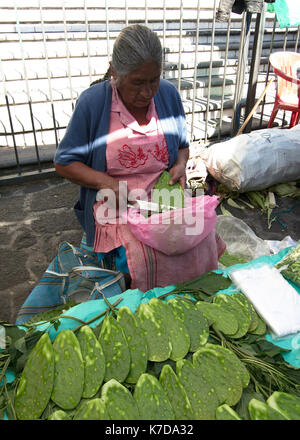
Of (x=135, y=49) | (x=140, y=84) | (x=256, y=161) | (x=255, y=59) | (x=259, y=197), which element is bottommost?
(x=259, y=197)

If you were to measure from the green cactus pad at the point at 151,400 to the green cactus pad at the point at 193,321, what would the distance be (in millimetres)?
220

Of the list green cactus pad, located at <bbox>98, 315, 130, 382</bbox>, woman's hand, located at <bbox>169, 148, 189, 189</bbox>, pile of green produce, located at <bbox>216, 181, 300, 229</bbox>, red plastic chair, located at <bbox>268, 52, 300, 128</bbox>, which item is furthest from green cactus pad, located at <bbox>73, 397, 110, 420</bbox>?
red plastic chair, located at <bbox>268, 52, 300, 128</bbox>

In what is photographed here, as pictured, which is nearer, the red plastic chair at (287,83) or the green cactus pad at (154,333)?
the green cactus pad at (154,333)

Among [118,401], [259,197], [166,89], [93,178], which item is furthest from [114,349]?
[259,197]

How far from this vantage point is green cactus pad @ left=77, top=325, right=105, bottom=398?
115 centimetres

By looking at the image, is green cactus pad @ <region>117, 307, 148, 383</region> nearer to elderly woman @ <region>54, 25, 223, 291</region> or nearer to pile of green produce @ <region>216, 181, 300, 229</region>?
elderly woman @ <region>54, 25, 223, 291</region>

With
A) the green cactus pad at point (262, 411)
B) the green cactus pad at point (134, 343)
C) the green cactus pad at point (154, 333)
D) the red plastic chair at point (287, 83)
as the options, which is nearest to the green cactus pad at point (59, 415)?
the green cactus pad at point (134, 343)

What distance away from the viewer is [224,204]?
11.7 ft

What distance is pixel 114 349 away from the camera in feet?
4.07

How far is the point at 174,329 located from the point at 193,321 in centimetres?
9

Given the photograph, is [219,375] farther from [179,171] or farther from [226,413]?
[179,171]

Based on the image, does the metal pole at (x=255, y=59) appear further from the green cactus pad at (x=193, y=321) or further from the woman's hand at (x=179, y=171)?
the green cactus pad at (x=193, y=321)

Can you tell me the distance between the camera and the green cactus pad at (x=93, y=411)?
1.05 meters

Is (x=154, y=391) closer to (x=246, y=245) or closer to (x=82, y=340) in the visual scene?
(x=82, y=340)
